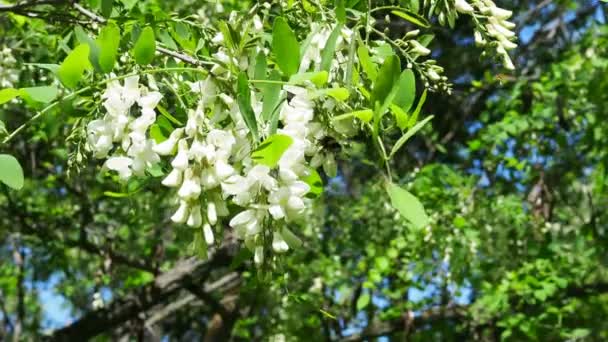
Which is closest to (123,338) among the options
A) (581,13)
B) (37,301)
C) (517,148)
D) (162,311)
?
(162,311)

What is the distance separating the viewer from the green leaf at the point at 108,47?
135cm

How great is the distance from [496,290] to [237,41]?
395 centimetres

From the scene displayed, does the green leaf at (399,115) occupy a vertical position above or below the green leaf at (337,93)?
below

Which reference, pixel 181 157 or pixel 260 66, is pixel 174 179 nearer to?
Result: pixel 181 157

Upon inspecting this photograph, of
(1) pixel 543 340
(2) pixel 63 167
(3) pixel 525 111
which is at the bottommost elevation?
(1) pixel 543 340

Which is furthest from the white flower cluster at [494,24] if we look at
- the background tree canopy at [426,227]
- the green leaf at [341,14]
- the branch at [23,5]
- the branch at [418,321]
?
the branch at [418,321]

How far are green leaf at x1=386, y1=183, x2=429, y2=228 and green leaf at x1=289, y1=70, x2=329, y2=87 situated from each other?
0.19 meters

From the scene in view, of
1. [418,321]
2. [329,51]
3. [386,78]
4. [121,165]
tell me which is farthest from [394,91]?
[418,321]

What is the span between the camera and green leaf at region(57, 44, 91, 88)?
1.32 metres

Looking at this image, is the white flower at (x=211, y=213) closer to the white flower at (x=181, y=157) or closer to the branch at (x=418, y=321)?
the white flower at (x=181, y=157)

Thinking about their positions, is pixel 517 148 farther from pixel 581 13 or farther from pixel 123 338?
pixel 123 338

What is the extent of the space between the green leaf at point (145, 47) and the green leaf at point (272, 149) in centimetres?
31

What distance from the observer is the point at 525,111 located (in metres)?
5.52

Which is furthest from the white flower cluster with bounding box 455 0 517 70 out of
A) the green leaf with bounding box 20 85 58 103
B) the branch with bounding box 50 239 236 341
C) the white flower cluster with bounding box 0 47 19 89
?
the branch with bounding box 50 239 236 341
